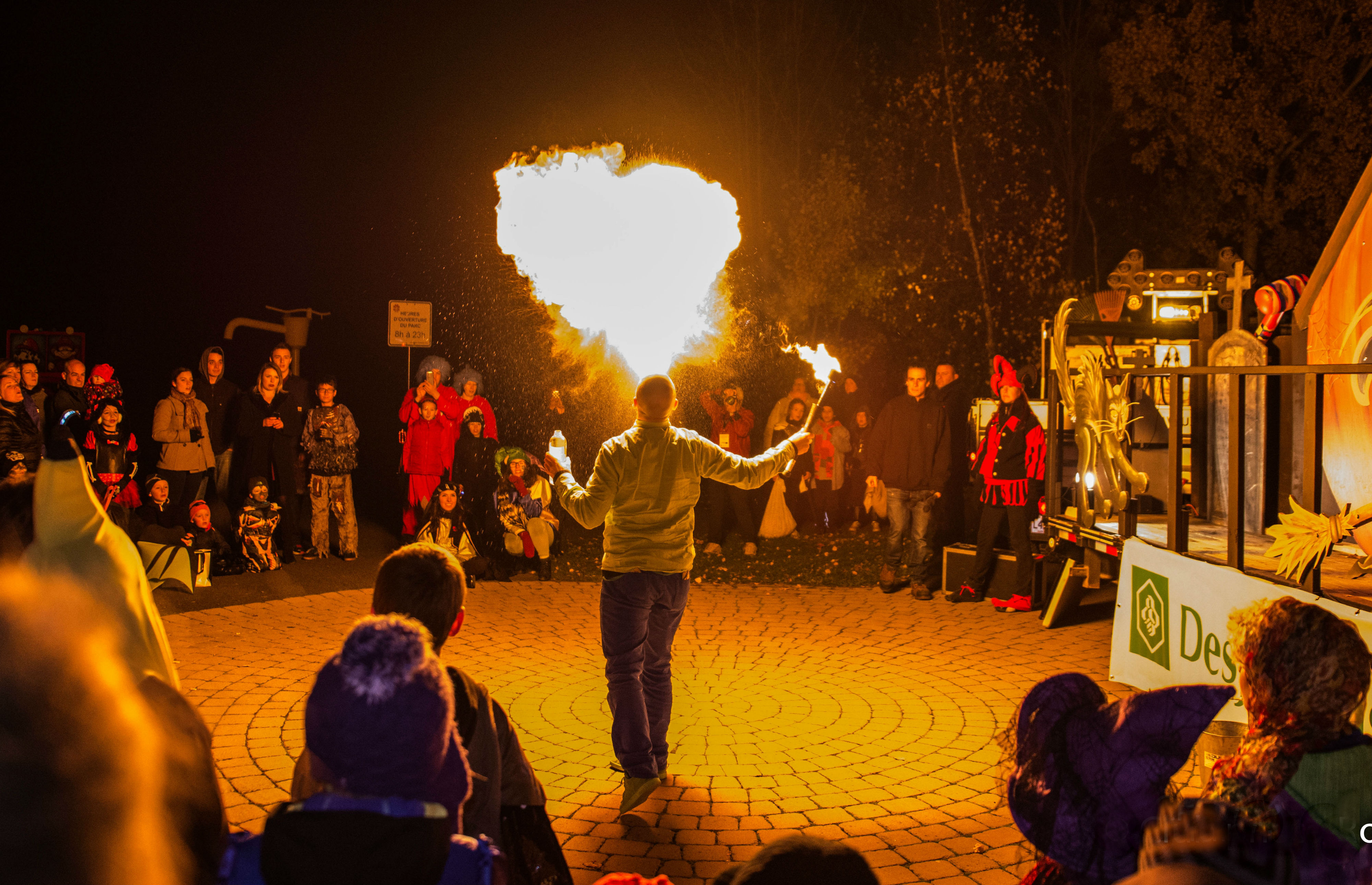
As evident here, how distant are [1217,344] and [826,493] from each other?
24.5 feet

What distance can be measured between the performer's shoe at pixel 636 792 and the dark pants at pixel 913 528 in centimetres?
614

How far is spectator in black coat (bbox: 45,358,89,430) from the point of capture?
9953mm

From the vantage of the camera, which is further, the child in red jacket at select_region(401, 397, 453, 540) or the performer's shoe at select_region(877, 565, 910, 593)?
the child in red jacket at select_region(401, 397, 453, 540)

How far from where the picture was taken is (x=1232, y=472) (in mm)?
5883

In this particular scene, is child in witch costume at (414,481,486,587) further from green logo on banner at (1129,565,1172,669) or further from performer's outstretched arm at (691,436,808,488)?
→ green logo on banner at (1129,565,1172,669)

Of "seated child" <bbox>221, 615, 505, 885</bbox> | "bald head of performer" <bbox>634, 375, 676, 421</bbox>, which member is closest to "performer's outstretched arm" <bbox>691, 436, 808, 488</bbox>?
"bald head of performer" <bbox>634, 375, 676, 421</bbox>

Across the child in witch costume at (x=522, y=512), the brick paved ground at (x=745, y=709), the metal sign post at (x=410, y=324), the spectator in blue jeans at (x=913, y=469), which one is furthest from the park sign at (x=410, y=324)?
the spectator in blue jeans at (x=913, y=469)

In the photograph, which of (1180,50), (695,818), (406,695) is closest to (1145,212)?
(1180,50)

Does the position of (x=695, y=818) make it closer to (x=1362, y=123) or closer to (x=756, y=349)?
(x=756, y=349)

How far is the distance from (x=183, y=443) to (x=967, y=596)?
27.2ft

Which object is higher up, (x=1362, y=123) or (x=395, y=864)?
(x=1362, y=123)

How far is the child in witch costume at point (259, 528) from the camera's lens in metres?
10.8

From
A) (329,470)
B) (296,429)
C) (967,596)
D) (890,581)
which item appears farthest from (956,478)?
(296,429)

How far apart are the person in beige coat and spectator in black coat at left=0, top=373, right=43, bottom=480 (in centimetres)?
110
